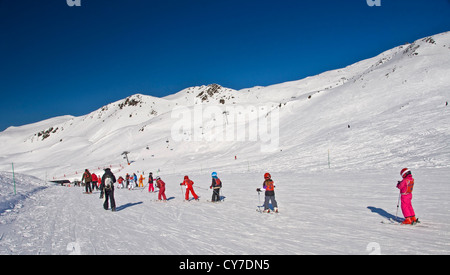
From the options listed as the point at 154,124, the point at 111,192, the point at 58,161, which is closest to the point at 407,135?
the point at 111,192

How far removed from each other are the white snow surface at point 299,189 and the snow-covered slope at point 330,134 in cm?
23

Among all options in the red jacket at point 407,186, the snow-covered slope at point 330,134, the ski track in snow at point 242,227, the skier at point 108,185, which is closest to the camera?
the ski track in snow at point 242,227

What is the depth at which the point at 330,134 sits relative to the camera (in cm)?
3406

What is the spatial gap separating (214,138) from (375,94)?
27881 mm

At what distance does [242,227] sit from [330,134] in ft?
91.3

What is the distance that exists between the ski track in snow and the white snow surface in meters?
0.04

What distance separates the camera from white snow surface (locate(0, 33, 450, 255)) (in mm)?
7359

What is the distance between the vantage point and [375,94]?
43.0 metres

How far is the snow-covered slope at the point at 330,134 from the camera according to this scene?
25.5m

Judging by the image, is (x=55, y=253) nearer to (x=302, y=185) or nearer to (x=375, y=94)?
(x=302, y=185)

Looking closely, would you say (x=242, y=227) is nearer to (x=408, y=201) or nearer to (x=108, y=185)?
(x=408, y=201)

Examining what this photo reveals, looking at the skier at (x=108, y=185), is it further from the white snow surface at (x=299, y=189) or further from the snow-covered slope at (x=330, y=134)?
the snow-covered slope at (x=330, y=134)

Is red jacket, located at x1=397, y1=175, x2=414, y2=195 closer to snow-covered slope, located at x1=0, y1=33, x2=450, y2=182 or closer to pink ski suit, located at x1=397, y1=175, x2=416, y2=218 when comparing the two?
pink ski suit, located at x1=397, y1=175, x2=416, y2=218

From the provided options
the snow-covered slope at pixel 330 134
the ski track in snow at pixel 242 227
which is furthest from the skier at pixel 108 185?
the snow-covered slope at pixel 330 134
